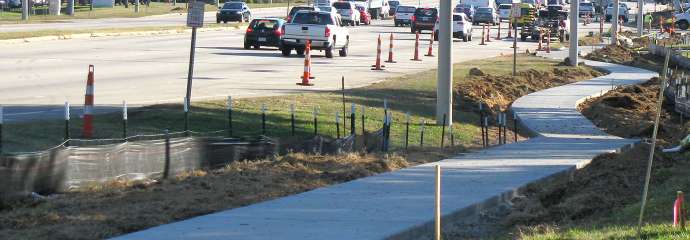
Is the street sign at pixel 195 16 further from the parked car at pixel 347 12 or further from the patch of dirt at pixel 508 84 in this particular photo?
the parked car at pixel 347 12

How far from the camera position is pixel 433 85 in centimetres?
2939

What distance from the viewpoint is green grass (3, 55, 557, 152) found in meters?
15.8

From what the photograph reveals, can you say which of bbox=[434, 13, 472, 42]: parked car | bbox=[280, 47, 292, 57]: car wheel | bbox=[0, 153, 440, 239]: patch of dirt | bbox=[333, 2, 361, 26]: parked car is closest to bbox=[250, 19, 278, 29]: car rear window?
bbox=[280, 47, 292, 57]: car wheel

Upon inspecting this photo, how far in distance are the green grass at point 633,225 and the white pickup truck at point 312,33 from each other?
27645mm

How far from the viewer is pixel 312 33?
40438mm

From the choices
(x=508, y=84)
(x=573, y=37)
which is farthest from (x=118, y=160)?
(x=573, y=37)

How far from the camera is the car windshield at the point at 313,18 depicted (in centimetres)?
4141

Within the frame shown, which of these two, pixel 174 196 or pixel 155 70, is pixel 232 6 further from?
pixel 174 196

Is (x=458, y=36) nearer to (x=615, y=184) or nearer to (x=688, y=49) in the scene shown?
(x=688, y=49)

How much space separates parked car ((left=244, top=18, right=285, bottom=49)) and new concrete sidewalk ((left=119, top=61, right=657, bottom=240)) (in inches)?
958

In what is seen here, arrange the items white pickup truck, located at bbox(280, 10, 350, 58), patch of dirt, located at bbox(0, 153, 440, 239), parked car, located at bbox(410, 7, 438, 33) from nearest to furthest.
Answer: patch of dirt, located at bbox(0, 153, 440, 239), white pickup truck, located at bbox(280, 10, 350, 58), parked car, located at bbox(410, 7, 438, 33)

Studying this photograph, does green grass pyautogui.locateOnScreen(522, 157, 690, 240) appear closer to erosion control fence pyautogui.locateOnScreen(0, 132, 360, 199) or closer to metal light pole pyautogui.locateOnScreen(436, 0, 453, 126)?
erosion control fence pyautogui.locateOnScreen(0, 132, 360, 199)

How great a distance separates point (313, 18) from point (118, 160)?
1152 inches

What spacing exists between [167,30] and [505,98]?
29934 mm
